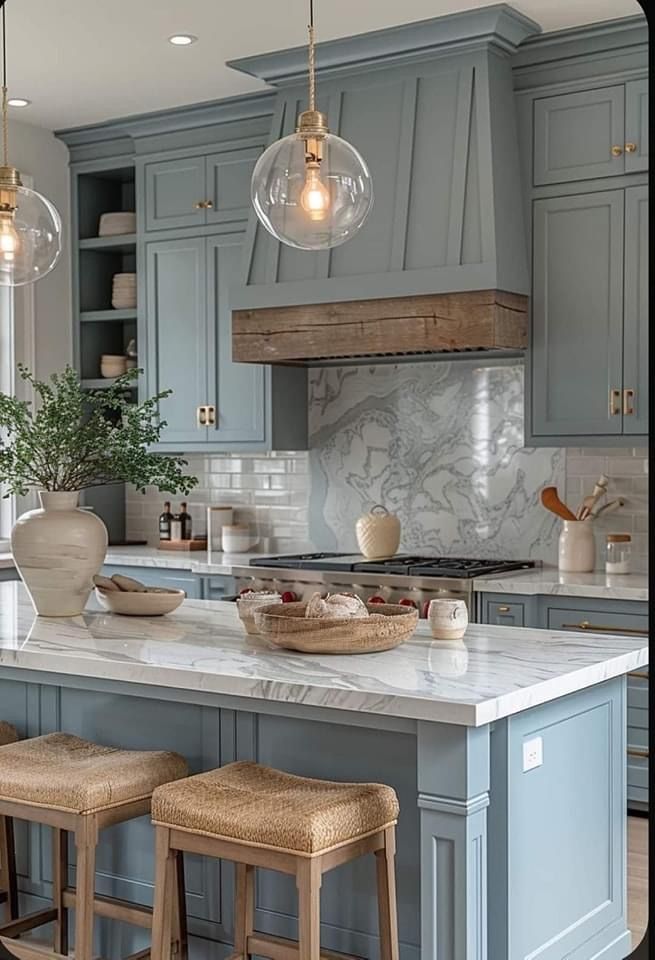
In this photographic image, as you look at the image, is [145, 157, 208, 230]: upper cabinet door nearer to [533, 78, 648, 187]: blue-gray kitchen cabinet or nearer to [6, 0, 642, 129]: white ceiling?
[6, 0, 642, 129]: white ceiling

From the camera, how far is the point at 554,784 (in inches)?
117

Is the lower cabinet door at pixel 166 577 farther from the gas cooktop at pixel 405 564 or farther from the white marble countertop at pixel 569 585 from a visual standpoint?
the white marble countertop at pixel 569 585

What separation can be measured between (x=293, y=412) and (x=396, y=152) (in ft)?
4.57

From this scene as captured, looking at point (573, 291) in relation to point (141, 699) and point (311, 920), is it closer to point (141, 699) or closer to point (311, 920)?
point (141, 699)

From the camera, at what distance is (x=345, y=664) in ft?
9.75

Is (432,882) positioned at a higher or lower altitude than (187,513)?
lower

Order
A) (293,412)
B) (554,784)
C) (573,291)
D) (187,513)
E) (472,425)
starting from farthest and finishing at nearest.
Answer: (187,513)
(293,412)
(472,425)
(573,291)
(554,784)

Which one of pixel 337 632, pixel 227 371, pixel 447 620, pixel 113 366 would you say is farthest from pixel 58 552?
pixel 113 366

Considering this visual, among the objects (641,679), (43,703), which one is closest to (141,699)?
(43,703)

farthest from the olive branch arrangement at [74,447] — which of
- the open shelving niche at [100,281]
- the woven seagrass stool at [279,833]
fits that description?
the open shelving niche at [100,281]

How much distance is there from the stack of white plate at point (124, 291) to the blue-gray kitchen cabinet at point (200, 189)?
372 millimetres

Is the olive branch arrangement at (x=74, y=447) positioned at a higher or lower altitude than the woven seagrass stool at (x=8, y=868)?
higher

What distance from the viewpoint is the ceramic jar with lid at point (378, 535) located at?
18.3 feet

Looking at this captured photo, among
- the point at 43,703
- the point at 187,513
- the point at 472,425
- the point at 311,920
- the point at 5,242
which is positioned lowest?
the point at 311,920
